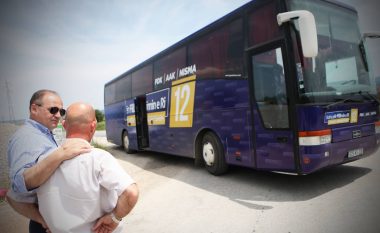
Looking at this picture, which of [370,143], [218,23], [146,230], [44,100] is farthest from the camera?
[218,23]

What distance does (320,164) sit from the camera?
4.56m

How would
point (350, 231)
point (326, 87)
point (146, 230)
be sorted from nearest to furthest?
1. point (350, 231)
2. point (146, 230)
3. point (326, 87)

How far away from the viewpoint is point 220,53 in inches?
253

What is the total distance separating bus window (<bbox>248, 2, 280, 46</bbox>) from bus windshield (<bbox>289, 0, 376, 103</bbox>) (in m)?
0.35

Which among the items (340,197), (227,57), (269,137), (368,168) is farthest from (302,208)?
(227,57)

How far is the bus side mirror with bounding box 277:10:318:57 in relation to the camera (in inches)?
167

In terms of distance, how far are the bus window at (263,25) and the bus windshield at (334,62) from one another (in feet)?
1.14

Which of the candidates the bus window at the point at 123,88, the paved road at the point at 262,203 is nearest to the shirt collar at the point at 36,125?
the paved road at the point at 262,203

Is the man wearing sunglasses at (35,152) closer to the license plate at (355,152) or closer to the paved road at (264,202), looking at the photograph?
the paved road at (264,202)

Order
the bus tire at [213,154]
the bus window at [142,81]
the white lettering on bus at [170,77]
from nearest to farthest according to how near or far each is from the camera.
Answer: the bus tire at [213,154], the white lettering on bus at [170,77], the bus window at [142,81]

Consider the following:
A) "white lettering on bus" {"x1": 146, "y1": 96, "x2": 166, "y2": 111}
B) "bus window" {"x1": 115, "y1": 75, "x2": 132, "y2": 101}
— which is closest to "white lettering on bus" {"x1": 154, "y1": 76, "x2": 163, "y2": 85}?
"white lettering on bus" {"x1": 146, "y1": 96, "x2": 166, "y2": 111}

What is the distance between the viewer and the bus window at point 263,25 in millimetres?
5008

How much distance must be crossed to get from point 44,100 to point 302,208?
3775 mm

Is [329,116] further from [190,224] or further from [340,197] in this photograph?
[190,224]
